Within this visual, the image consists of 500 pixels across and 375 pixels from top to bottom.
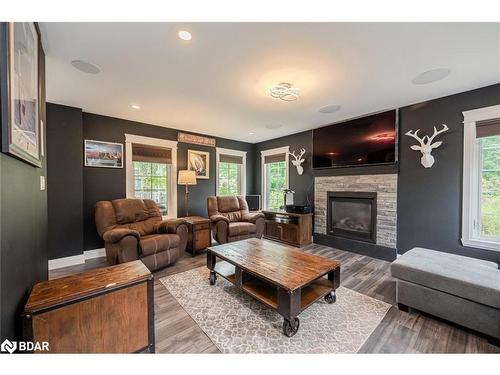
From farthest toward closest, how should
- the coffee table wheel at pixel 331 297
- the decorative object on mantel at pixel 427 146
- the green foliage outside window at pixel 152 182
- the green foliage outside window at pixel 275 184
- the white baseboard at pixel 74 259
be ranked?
1. the green foliage outside window at pixel 275 184
2. the green foliage outside window at pixel 152 182
3. the white baseboard at pixel 74 259
4. the decorative object on mantel at pixel 427 146
5. the coffee table wheel at pixel 331 297

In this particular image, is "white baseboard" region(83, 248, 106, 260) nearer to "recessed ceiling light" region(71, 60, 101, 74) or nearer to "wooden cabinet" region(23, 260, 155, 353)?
"wooden cabinet" region(23, 260, 155, 353)

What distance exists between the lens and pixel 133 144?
3793 mm

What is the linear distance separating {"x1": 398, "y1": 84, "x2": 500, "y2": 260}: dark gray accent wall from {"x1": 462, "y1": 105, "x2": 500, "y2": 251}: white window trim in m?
0.06

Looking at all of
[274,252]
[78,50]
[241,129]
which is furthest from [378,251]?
[78,50]

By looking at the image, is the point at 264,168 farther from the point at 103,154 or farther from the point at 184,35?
the point at 184,35

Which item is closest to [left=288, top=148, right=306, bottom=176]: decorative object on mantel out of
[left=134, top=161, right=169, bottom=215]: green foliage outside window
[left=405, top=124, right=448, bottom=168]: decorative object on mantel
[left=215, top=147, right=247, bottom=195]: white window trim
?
[left=215, top=147, right=247, bottom=195]: white window trim

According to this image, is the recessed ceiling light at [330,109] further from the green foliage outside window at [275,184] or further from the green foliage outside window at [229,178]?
the green foliage outside window at [229,178]

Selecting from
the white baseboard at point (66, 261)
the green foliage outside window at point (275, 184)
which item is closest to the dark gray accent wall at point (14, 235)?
the white baseboard at point (66, 261)

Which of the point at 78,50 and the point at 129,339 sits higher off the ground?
the point at 78,50

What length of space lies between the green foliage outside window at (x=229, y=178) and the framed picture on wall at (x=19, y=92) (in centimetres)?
399

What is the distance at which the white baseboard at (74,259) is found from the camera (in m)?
2.94

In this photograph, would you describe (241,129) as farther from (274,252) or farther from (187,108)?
(274,252)

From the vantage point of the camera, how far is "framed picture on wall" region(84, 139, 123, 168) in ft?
11.0
